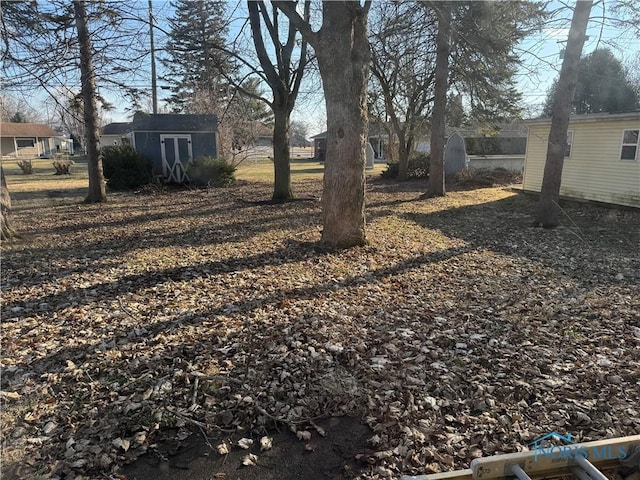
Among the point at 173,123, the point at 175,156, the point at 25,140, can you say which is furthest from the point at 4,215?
the point at 25,140

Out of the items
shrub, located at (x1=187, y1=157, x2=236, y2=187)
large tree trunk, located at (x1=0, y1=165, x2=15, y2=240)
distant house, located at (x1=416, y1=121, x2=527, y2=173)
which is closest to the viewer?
large tree trunk, located at (x1=0, y1=165, x2=15, y2=240)

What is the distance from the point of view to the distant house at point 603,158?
12102mm

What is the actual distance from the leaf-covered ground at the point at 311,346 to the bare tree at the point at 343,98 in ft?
2.54

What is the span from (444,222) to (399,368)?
7.73 metres

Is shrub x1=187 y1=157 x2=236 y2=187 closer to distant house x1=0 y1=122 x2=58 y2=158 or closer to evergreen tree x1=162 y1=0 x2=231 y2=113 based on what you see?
evergreen tree x1=162 y1=0 x2=231 y2=113

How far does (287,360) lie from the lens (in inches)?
135

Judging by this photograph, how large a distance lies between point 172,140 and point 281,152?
7601 millimetres

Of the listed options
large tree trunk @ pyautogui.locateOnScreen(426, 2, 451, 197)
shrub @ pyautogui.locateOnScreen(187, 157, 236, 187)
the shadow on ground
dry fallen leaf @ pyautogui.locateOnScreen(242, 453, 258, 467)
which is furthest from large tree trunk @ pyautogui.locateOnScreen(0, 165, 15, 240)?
large tree trunk @ pyautogui.locateOnScreen(426, 2, 451, 197)

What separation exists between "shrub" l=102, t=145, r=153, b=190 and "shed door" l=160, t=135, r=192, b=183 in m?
1.43

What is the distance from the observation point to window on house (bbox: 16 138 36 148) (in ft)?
155

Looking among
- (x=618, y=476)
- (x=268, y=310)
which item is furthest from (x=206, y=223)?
(x=618, y=476)

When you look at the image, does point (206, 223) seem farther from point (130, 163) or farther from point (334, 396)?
point (130, 163)

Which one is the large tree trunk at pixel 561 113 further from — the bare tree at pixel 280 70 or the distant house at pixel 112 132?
the distant house at pixel 112 132

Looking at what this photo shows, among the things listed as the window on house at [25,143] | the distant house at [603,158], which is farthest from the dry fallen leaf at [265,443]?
the window on house at [25,143]
